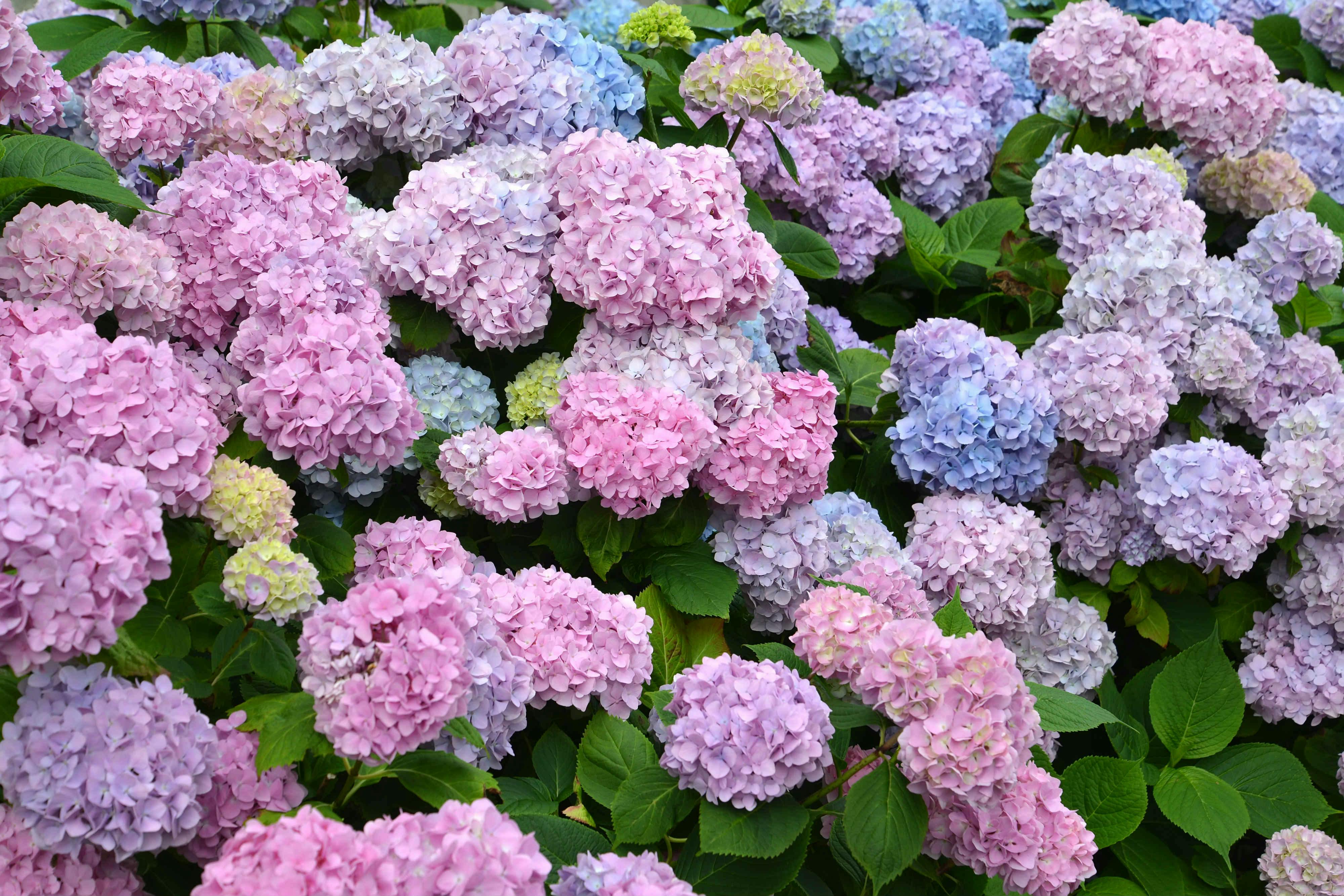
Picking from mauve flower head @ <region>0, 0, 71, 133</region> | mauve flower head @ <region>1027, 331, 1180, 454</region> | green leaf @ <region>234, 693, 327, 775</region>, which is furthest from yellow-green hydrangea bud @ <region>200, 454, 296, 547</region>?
mauve flower head @ <region>1027, 331, 1180, 454</region>

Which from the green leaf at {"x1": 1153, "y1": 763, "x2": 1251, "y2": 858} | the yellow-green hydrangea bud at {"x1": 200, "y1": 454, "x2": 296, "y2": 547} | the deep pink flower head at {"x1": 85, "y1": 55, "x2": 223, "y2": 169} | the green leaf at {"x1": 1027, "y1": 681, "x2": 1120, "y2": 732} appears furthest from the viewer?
the deep pink flower head at {"x1": 85, "y1": 55, "x2": 223, "y2": 169}

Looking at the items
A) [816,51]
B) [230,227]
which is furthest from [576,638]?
[816,51]

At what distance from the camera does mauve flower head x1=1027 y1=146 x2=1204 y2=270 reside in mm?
3430

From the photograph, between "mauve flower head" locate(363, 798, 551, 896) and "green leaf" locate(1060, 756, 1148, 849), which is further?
"green leaf" locate(1060, 756, 1148, 849)

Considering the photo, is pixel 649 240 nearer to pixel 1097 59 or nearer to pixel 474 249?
pixel 474 249

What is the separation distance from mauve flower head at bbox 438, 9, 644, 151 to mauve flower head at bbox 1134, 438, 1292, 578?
5.35ft

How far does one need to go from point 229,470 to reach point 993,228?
2.59 m

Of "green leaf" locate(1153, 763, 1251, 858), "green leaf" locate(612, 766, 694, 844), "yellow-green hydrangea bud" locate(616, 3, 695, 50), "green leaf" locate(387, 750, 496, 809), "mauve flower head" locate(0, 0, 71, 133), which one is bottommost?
"green leaf" locate(1153, 763, 1251, 858)

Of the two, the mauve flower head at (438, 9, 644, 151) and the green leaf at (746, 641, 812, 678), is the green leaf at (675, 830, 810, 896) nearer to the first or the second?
the green leaf at (746, 641, 812, 678)

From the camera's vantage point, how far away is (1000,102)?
4449mm

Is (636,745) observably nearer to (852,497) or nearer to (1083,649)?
(852,497)

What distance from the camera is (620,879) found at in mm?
1770

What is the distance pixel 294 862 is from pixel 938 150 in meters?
3.28

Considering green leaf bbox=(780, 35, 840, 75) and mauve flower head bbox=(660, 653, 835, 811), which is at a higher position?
green leaf bbox=(780, 35, 840, 75)
